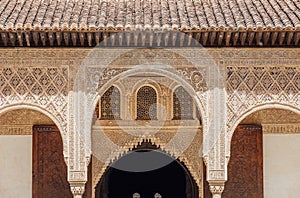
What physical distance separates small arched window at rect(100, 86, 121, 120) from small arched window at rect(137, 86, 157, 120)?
0.30 meters

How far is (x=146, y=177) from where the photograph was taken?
1370cm

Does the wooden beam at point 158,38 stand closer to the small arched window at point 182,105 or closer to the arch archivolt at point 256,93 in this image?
the arch archivolt at point 256,93

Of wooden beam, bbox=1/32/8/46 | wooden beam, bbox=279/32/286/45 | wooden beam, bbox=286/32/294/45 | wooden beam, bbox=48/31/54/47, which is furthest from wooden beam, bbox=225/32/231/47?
wooden beam, bbox=1/32/8/46

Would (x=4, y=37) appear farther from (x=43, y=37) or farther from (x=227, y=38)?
(x=227, y=38)

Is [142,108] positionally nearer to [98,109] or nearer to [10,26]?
[98,109]

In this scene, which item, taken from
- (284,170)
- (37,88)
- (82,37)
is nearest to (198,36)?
(82,37)

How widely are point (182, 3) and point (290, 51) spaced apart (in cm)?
186

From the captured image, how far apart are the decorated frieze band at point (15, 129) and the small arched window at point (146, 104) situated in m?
1.66

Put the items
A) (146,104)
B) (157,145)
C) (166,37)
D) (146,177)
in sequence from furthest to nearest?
(146,177) → (157,145) → (146,104) → (166,37)

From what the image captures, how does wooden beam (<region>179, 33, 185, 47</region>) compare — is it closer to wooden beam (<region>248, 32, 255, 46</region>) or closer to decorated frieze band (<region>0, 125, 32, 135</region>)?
wooden beam (<region>248, 32, 255, 46</region>)

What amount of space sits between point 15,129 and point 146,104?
6.52 feet

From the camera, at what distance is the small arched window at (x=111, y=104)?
11.9 metres

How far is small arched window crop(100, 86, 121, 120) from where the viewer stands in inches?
468

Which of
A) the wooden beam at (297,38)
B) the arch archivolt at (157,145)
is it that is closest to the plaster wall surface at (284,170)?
the arch archivolt at (157,145)
